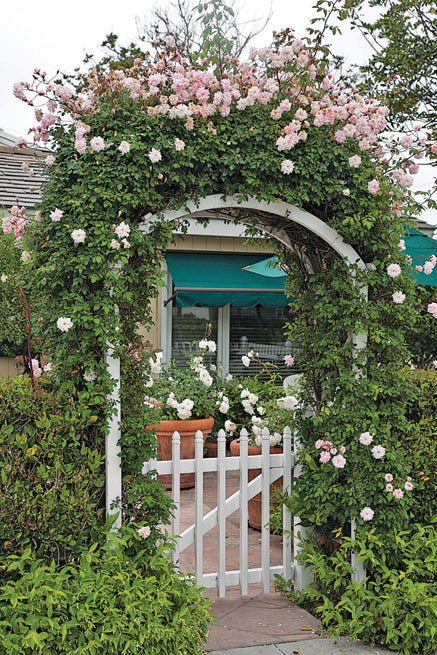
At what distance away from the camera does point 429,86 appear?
8.69 metres

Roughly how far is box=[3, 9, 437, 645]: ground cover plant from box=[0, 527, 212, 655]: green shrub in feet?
1.40

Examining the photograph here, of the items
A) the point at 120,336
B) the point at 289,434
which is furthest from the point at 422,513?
the point at 120,336

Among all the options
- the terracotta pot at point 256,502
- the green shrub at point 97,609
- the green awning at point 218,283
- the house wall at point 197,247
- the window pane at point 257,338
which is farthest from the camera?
the window pane at point 257,338

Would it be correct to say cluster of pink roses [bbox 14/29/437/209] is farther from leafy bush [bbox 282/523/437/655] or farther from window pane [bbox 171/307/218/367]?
window pane [bbox 171/307/218/367]

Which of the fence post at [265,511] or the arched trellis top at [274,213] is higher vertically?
the arched trellis top at [274,213]

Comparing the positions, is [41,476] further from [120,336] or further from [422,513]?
[422,513]

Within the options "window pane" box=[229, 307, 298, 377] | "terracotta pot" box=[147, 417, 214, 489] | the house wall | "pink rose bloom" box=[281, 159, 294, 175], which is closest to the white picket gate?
"pink rose bloom" box=[281, 159, 294, 175]

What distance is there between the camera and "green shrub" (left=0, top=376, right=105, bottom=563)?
8.86 ft

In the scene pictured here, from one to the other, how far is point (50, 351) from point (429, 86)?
7.96 m

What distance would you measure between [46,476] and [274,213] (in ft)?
6.40

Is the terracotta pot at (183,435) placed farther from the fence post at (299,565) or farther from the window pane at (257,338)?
the window pane at (257,338)

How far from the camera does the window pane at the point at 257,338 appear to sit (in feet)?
29.6

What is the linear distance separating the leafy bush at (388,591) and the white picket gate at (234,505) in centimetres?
40

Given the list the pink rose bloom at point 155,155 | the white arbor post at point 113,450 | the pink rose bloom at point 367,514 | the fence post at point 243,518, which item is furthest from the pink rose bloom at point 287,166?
the pink rose bloom at point 367,514
